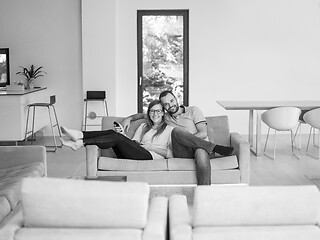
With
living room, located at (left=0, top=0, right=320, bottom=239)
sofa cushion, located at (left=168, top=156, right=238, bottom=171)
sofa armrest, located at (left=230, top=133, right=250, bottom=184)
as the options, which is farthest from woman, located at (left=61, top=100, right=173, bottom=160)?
living room, located at (left=0, top=0, right=320, bottom=239)

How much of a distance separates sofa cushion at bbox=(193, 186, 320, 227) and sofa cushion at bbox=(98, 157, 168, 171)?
110 inches

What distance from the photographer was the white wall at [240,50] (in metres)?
10.2

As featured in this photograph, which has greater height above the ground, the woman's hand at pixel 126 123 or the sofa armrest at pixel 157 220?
the woman's hand at pixel 126 123

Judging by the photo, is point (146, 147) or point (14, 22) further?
point (14, 22)

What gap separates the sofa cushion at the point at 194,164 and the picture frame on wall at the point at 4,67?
5.27m

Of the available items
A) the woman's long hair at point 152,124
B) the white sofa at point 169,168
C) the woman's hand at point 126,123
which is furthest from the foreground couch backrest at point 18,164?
the woman's long hair at point 152,124

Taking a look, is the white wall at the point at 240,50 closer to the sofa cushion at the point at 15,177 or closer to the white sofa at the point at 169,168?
the white sofa at the point at 169,168

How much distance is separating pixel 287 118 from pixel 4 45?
17.6ft

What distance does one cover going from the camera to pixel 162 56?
10469 millimetres

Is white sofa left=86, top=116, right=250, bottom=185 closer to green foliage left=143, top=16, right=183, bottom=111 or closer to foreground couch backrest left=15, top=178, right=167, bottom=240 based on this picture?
foreground couch backrest left=15, top=178, right=167, bottom=240

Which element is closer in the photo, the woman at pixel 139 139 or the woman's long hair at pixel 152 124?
the woman at pixel 139 139

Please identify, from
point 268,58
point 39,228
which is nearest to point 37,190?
point 39,228

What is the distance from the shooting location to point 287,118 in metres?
7.72

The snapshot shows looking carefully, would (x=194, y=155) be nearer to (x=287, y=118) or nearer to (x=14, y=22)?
(x=287, y=118)
